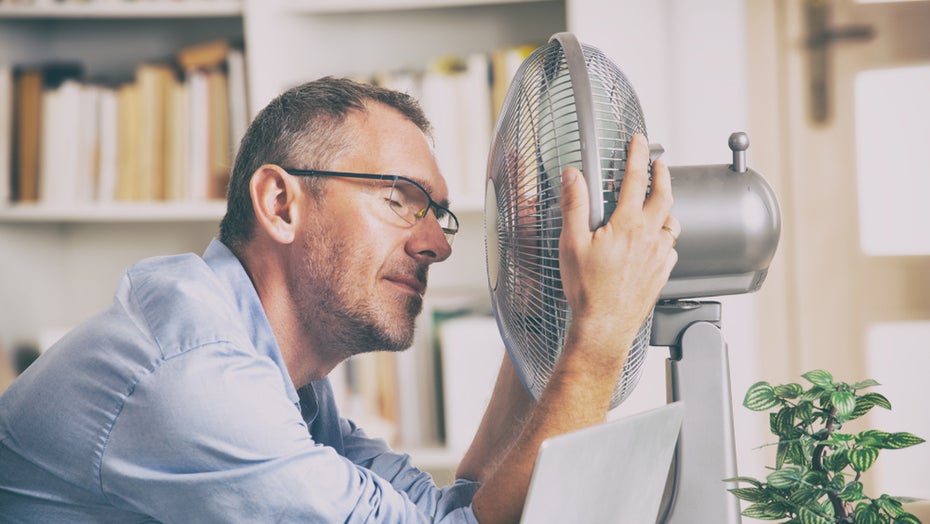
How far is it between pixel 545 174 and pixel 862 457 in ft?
1.16

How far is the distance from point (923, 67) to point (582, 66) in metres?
1.63

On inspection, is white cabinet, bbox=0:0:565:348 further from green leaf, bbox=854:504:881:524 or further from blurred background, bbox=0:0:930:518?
green leaf, bbox=854:504:881:524

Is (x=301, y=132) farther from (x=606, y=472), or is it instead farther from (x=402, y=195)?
(x=606, y=472)

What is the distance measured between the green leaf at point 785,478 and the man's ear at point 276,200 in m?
0.61

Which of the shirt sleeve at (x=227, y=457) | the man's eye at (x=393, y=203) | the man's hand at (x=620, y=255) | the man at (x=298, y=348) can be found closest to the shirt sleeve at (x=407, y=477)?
the man at (x=298, y=348)

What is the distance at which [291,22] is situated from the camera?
2.06m

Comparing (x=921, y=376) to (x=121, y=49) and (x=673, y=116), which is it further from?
(x=121, y=49)

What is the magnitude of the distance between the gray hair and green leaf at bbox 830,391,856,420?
0.60 m

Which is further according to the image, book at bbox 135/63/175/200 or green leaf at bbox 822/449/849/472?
book at bbox 135/63/175/200

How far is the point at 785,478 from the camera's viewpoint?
76cm

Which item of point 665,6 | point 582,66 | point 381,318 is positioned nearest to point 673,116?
point 665,6

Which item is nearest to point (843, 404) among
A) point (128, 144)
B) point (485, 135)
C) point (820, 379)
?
A: point (820, 379)

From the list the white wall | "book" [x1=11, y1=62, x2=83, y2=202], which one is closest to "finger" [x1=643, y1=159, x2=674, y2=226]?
the white wall

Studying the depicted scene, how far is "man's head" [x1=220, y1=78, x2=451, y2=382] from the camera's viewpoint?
1.08 m
